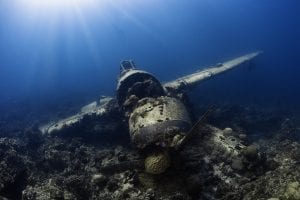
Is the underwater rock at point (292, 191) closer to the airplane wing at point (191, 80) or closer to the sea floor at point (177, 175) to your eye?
the sea floor at point (177, 175)

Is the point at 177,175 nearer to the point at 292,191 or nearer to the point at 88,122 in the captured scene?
the point at 292,191

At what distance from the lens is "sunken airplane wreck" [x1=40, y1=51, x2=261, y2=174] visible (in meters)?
10.5

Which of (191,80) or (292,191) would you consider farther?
(191,80)

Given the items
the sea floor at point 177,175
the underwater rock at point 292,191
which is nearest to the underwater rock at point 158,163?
the sea floor at point 177,175

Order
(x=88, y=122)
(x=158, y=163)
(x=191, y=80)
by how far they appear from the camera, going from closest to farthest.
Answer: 1. (x=158, y=163)
2. (x=88, y=122)
3. (x=191, y=80)

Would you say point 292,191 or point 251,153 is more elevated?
point 251,153

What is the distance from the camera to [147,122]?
Answer: 11852 mm

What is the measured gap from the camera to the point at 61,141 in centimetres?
1828

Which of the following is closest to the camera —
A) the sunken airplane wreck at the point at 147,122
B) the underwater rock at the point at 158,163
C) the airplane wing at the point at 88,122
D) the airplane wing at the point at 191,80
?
the underwater rock at the point at 158,163

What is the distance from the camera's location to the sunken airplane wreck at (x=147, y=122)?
1053cm

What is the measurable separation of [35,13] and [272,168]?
13737cm

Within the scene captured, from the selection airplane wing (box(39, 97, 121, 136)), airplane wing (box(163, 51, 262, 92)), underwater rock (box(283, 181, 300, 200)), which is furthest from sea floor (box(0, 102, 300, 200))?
airplane wing (box(163, 51, 262, 92))

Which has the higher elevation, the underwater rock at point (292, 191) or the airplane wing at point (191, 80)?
the airplane wing at point (191, 80)

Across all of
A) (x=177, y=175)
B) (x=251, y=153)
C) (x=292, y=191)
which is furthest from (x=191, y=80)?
(x=292, y=191)
